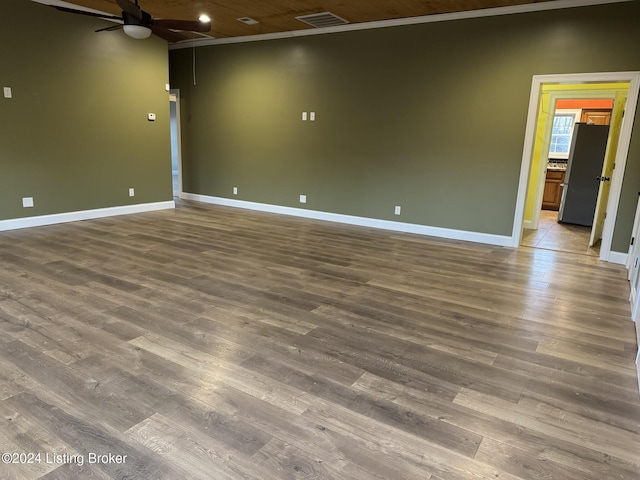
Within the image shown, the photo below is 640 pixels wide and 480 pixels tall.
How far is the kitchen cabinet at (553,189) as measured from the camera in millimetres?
8289

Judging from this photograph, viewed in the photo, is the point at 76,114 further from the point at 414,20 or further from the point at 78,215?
the point at 414,20

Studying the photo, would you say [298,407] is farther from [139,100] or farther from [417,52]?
[139,100]

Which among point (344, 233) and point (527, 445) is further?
point (344, 233)

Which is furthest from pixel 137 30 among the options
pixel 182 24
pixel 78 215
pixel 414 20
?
pixel 414 20

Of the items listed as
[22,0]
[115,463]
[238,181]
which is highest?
[22,0]

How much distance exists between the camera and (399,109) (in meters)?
5.89

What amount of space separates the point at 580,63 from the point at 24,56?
6673 mm

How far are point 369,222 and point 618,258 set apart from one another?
10.4 feet

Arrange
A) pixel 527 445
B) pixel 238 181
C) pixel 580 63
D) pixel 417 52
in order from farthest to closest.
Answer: pixel 238 181 → pixel 417 52 → pixel 580 63 → pixel 527 445

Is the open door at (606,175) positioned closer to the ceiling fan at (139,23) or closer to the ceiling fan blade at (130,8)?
the ceiling fan at (139,23)

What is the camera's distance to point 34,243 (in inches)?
186

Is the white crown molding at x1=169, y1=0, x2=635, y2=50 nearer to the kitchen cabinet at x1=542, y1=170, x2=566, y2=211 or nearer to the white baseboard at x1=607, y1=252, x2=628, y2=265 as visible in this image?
the white baseboard at x1=607, y1=252, x2=628, y2=265

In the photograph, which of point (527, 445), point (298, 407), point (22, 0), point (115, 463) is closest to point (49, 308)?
point (115, 463)

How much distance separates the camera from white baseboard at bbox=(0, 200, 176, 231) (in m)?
5.41
